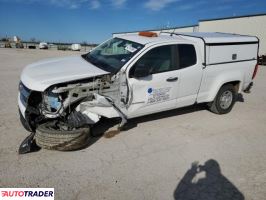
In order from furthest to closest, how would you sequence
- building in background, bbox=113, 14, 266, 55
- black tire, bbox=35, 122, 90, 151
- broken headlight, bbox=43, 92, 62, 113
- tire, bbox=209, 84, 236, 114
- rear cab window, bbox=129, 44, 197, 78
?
building in background, bbox=113, 14, 266, 55, tire, bbox=209, 84, 236, 114, rear cab window, bbox=129, 44, 197, 78, broken headlight, bbox=43, 92, 62, 113, black tire, bbox=35, 122, 90, 151

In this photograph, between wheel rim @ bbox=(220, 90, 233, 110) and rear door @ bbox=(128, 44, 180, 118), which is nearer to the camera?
rear door @ bbox=(128, 44, 180, 118)

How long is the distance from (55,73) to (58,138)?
3.63ft

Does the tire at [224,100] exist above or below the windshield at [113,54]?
below

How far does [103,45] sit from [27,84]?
8.02ft

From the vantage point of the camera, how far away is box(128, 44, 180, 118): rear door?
16.2ft

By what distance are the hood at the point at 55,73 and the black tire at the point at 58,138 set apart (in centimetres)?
69

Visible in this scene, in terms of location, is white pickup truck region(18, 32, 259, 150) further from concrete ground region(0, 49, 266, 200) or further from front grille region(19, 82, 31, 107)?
concrete ground region(0, 49, 266, 200)

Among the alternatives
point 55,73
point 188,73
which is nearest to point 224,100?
point 188,73

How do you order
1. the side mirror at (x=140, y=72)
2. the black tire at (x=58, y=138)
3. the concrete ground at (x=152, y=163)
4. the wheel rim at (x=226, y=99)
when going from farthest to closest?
the wheel rim at (x=226, y=99)
the side mirror at (x=140, y=72)
the black tire at (x=58, y=138)
the concrete ground at (x=152, y=163)

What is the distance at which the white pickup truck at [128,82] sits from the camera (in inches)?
169

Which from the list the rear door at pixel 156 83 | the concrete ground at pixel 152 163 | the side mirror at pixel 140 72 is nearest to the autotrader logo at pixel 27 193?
the concrete ground at pixel 152 163

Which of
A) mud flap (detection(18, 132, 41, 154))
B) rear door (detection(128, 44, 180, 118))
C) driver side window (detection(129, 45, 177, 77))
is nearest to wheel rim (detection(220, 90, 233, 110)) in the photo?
rear door (detection(128, 44, 180, 118))

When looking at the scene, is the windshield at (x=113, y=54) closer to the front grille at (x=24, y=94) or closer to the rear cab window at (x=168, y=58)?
the rear cab window at (x=168, y=58)

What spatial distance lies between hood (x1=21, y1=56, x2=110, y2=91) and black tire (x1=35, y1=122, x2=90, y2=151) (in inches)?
27.0
